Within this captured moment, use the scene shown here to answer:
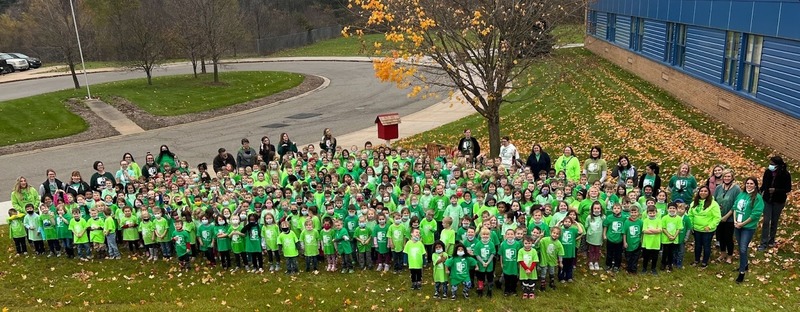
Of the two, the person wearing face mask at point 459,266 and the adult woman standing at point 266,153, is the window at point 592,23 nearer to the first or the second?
the adult woman standing at point 266,153

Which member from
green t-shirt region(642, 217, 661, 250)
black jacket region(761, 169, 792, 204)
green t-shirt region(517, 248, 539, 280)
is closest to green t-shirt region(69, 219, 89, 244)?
green t-shirt region(517, 248, 539, 280)

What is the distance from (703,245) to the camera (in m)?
10.6

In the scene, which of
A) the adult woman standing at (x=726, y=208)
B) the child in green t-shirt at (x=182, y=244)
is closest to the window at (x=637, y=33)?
the adult woman standing at (x=726, y=208)

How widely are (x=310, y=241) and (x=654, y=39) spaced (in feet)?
72.1

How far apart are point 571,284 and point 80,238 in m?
9.81

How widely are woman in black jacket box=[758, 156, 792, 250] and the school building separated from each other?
5.71 m

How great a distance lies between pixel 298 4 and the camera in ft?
256

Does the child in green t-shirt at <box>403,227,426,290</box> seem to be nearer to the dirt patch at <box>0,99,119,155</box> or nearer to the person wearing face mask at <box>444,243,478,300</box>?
the person wearing face mask at <box>444,243,478,300</box>

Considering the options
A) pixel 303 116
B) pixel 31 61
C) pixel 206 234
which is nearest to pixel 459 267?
pixel 206 234

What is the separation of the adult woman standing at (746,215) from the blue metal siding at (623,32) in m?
24.0

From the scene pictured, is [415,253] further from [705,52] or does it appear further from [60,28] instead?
[60,28]

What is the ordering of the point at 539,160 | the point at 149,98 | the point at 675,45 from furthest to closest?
the point at 149,98 → the point at 675,45 → the point at 539,160

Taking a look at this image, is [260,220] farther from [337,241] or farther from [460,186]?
[460,186]

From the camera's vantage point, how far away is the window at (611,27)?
1421 inches
